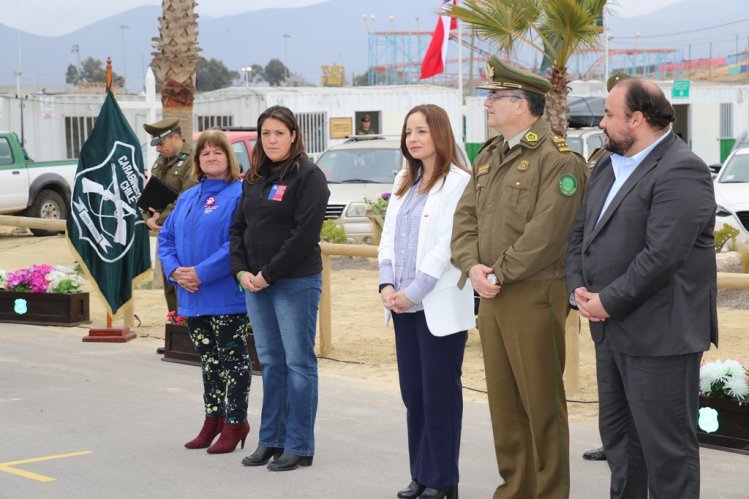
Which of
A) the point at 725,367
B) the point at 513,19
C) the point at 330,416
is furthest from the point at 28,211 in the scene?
the point at 725,367

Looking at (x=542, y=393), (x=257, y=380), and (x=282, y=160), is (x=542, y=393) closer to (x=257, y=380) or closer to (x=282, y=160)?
(x=282, y=160)

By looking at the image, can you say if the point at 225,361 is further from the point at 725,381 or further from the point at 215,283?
the point at 725,381

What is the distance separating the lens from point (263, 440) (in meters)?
6.75

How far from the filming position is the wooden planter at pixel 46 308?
38.8 ft

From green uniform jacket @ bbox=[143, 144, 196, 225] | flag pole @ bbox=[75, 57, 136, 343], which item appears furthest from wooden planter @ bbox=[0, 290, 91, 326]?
green uniform jacket @ bbox=[143, 144, 196, 225]

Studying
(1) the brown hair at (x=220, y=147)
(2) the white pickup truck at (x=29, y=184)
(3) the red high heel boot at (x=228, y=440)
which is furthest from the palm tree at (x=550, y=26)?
(3) the red high heel boot at (x=228, y=440)

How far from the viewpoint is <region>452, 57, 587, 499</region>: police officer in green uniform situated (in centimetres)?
532

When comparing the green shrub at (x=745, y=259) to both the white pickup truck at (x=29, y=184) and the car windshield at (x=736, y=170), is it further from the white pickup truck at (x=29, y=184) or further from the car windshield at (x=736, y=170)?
the white pickup truck at (x=29, y=184)

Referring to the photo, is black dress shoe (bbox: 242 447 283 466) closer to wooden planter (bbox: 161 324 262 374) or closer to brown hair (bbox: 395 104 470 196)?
brown hair (bbox: 395 104 470 196)

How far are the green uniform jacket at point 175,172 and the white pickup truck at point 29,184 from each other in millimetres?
12462

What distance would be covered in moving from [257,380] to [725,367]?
3.78m

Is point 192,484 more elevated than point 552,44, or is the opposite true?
point 552,44

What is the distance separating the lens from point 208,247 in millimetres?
6938

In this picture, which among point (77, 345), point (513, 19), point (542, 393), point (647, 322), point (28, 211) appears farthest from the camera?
point (28, 211)
